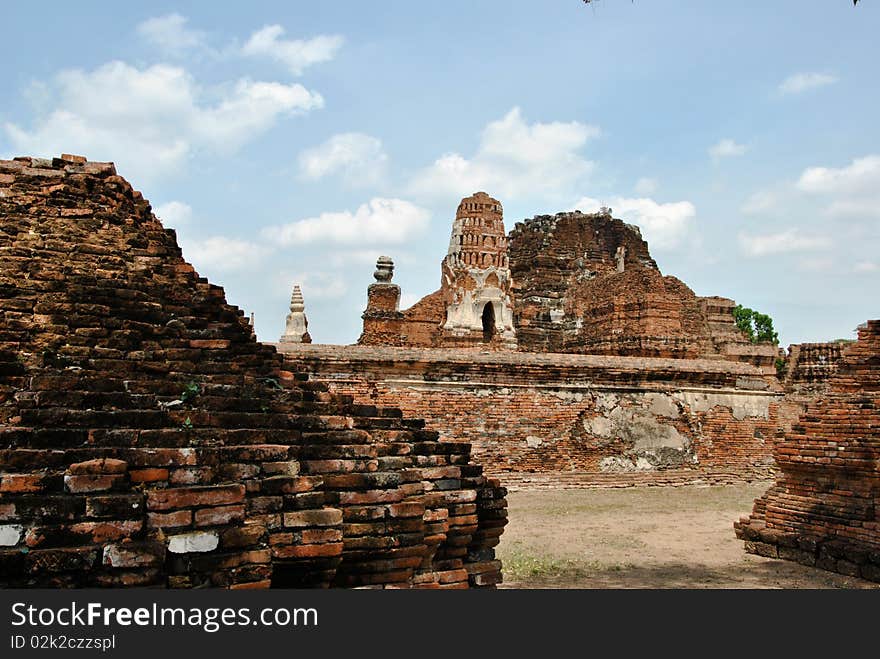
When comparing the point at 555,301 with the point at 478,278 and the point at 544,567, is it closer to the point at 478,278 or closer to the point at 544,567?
the point at 478,278

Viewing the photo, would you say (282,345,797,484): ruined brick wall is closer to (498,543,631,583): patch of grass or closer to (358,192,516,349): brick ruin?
(358,192,516,349): brick ruin

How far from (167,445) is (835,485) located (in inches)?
287

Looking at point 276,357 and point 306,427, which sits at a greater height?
point 276,357

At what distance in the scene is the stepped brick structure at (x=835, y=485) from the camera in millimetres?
7895

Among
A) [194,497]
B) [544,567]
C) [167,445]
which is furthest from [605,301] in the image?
[194,497]

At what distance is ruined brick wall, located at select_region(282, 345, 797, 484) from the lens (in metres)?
13.1

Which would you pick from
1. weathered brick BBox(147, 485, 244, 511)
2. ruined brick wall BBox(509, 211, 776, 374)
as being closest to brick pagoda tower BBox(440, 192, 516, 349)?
ruined brick wall BBox(509, 211, 776, 374)

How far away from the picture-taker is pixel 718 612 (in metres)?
3.89

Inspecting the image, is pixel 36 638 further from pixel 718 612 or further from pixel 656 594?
pixel 718 612

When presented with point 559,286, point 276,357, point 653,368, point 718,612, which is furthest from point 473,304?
point 718,612

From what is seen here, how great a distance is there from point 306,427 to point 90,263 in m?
1.87

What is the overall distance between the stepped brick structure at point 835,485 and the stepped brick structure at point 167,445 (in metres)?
4.61

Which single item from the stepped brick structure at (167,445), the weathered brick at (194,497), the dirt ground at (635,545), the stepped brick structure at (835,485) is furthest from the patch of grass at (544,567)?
the weathered brick at (194,497)

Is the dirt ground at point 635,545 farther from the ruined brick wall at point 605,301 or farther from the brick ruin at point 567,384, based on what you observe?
the ruined brick wall at point 605,301
